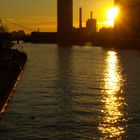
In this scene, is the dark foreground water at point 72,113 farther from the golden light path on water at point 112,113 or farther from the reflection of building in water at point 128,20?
the reflection of building in water at point 128,20

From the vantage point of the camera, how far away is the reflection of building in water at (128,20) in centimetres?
14371

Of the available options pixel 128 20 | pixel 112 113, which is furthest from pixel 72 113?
pixel 128 20

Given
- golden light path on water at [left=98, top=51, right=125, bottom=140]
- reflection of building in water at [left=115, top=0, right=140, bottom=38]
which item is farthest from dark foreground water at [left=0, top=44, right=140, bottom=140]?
reflection of building in water at [left=115, top=0, right=140, bottom=38]

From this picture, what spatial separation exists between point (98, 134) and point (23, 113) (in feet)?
15.5

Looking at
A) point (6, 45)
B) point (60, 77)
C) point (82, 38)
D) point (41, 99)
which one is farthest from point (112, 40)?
point (41, 99)

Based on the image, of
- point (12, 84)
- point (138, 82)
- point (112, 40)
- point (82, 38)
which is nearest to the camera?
point (12, 84)

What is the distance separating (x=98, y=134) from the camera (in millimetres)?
18281

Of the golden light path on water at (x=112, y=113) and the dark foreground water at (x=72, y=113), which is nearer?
the dark foreground water at (x=72, y=113)

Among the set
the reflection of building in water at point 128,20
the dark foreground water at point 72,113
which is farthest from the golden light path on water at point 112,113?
the reflection of building in water at point 128,20

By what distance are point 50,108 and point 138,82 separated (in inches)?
566

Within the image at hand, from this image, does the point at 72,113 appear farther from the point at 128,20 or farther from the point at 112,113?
the point at 128,20

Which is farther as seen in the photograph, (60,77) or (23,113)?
(60,77)

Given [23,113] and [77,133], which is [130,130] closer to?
[77,133]

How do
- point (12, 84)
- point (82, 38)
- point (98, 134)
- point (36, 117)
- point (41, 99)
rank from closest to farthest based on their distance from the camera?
point (98, 134)
point (36, 117)
point (41, 99)
point (12, 84)
point (82, 38)
